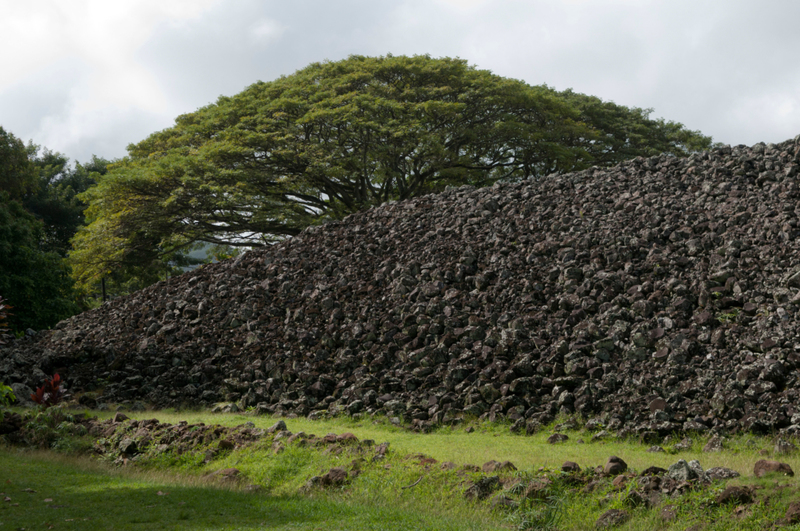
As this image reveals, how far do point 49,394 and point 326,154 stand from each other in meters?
12.3

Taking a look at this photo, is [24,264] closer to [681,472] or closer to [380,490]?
[380,490]

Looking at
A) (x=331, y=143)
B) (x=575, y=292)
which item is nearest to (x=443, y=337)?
(x=575, y=292)

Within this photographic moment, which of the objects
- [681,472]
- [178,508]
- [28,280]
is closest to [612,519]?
[681,472]

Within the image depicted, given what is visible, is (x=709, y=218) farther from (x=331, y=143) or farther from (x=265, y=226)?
(x=265, y=226)

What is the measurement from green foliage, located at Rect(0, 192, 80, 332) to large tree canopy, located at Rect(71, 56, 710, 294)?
3293 millimetres

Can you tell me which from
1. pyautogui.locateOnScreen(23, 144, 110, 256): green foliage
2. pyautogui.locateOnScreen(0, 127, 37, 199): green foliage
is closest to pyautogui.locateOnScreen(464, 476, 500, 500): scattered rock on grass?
pyautogui.locateOnScreen(0, 127, 37, 199): green foliage

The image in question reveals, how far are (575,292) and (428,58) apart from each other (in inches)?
615

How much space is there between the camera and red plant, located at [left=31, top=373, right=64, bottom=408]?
10430 mm

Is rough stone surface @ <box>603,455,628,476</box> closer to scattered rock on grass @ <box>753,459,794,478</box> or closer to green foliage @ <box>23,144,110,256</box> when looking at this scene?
scattered rock on grass @ <box>753,459,794,478</box>

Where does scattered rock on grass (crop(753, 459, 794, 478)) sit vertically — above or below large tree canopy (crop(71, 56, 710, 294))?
below

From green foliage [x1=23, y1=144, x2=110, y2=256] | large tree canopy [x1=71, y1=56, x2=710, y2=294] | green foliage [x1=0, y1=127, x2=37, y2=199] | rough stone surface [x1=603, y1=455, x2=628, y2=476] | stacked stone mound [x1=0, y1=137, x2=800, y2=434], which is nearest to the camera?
rough stone surface [x1=603, y1=455, x2=628, y2=476]

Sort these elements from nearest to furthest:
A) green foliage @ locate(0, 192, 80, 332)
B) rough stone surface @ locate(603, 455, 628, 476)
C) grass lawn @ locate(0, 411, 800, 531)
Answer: grass lawn @ locate(0, 411, 800, 531) → rough stone surface @ locate(603, 455, 628, 476) → green foliage @ locate(0, 192, 80, 332)

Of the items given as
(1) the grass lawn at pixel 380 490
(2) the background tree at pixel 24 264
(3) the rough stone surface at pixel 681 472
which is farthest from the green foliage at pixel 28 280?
(3) the rough stone surface at pixel 681 472

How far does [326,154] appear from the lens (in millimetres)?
20781
